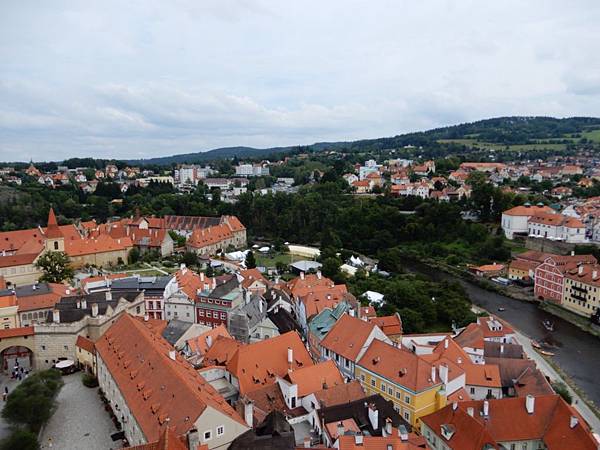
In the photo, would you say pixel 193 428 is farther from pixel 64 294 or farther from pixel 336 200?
pixel 336 200

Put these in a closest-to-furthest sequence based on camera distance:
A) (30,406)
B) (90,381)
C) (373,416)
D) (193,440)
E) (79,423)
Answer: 1. (193,440)
2. (373,416)
3. (30,406)
4. (79,423)
5. (90,381)

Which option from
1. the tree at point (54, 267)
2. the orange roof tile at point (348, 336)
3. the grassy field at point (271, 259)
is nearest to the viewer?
the orange roof tile at point (348, 336)

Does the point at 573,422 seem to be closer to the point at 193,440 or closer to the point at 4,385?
the point at 193,440

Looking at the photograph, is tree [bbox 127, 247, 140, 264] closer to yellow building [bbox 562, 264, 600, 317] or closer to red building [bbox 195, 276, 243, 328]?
red building [bbox 195, 276, 243, 328]

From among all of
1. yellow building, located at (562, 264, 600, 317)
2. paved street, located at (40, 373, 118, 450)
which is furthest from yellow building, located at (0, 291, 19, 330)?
yellow building, located at (562, 264, 600, 317)

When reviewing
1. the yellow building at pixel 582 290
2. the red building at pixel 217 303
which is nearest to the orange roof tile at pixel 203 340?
the red building at pixel 217 303

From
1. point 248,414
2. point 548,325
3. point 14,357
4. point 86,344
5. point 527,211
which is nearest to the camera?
point 248,414

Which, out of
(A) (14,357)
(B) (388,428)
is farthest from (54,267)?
(B) (388,428)

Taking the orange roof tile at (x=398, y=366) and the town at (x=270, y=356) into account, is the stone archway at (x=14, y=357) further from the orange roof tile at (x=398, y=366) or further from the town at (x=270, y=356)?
the orange roof tile at (x=398, y=366)
